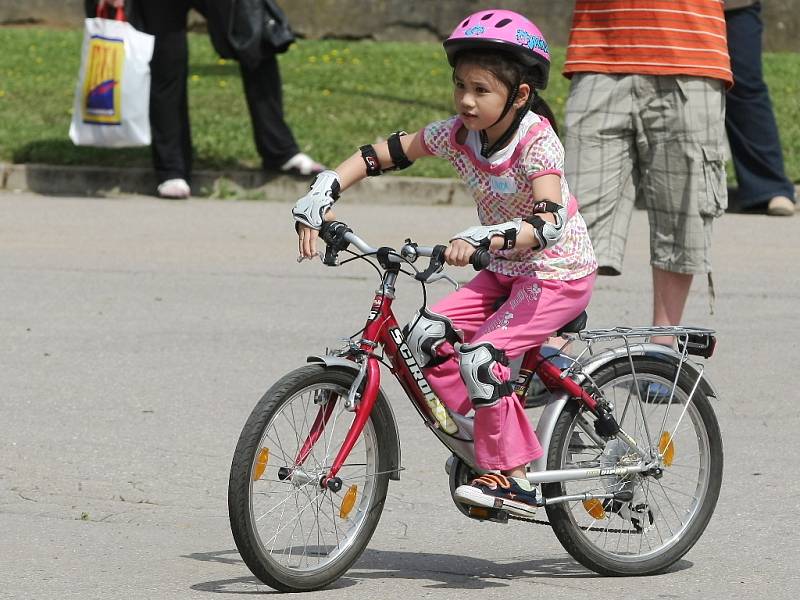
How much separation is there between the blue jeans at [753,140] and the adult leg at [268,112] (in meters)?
2.97

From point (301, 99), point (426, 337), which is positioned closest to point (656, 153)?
point (426, 337)

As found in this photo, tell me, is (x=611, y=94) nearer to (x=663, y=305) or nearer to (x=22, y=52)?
(x=663, y=305)

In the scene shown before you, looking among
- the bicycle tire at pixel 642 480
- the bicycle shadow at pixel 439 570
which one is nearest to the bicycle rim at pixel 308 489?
the bicycle shadow at pixel 439 570

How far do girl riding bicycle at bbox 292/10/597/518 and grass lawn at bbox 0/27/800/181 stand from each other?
7129mm

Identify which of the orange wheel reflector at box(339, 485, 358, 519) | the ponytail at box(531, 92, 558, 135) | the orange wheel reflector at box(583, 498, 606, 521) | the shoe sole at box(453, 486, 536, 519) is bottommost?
the orange wheel reflector at box(583, 498, 606, 521)

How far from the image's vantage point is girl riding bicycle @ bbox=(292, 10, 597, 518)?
4320 mm

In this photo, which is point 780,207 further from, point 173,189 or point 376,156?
point 376,156

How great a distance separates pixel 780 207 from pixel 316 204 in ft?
23.1

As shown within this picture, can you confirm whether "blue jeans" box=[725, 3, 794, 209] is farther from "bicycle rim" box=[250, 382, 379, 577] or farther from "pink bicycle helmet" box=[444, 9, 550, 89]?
"bicycle rim" box=[250, 382, 379, 577]

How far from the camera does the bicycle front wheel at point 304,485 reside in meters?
4.16

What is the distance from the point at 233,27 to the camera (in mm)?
11172

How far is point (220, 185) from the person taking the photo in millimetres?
11625

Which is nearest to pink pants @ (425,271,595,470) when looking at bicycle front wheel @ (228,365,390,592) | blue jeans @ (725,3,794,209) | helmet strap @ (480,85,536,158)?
bicycle front wheel @ (228,365,390,592)

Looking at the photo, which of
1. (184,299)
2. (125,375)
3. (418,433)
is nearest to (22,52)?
(184,299)
